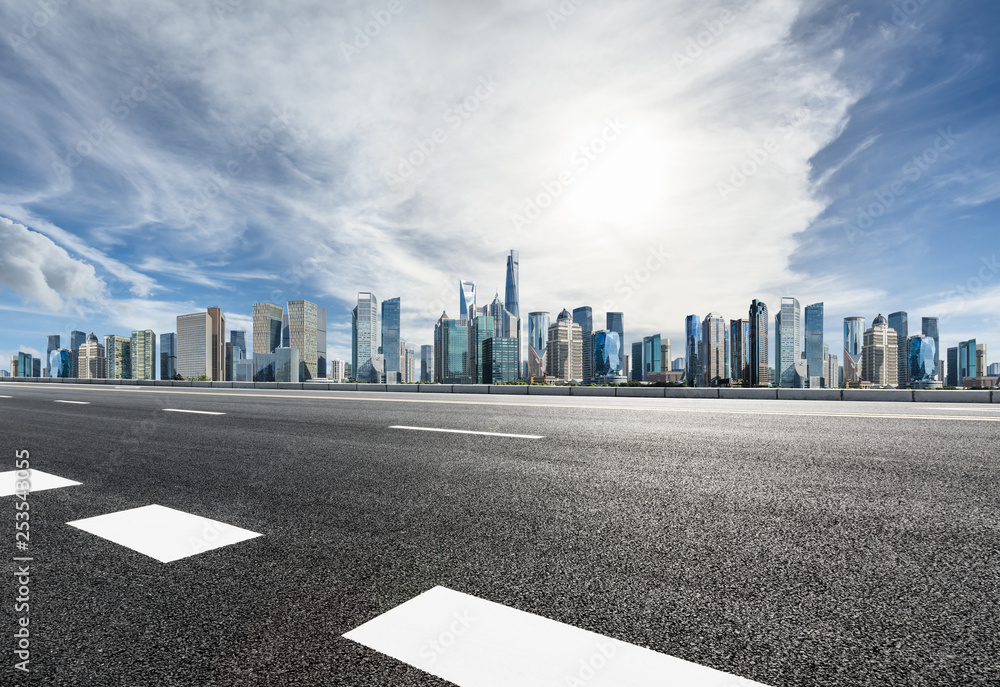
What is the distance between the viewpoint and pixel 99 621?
186 cm

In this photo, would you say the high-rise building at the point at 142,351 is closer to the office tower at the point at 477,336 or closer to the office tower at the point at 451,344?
the office tower at the point at 451,344

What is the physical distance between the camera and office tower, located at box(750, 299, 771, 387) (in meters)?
28.5

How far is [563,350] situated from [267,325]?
129 ft

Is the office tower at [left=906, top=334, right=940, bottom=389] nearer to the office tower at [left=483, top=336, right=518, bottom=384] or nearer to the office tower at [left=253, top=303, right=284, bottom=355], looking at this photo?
the office tower at [left=483, top=336, right=518, bottom=384]

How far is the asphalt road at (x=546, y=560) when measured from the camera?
160 centimetres

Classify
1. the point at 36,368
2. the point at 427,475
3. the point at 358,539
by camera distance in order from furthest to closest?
the point at 36,368, the point at 427,475, the point at 358,539

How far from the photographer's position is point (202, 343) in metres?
56.4

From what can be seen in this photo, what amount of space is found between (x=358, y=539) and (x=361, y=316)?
76.0m

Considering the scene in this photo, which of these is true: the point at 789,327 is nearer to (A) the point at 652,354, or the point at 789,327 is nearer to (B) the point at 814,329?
(B) the point at 814,329

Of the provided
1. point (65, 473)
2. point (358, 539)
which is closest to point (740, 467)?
point (358, 539)

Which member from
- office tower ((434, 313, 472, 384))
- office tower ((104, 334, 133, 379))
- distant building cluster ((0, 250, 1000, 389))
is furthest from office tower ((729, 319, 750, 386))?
office tower ((104, 334, 133, 379))

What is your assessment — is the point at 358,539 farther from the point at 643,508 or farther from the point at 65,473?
the point at 65,473

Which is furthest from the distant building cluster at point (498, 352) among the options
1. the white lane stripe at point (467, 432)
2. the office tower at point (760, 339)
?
the white lane stripe at point (467, 432)

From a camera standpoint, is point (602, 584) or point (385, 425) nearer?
point (602, 584)
